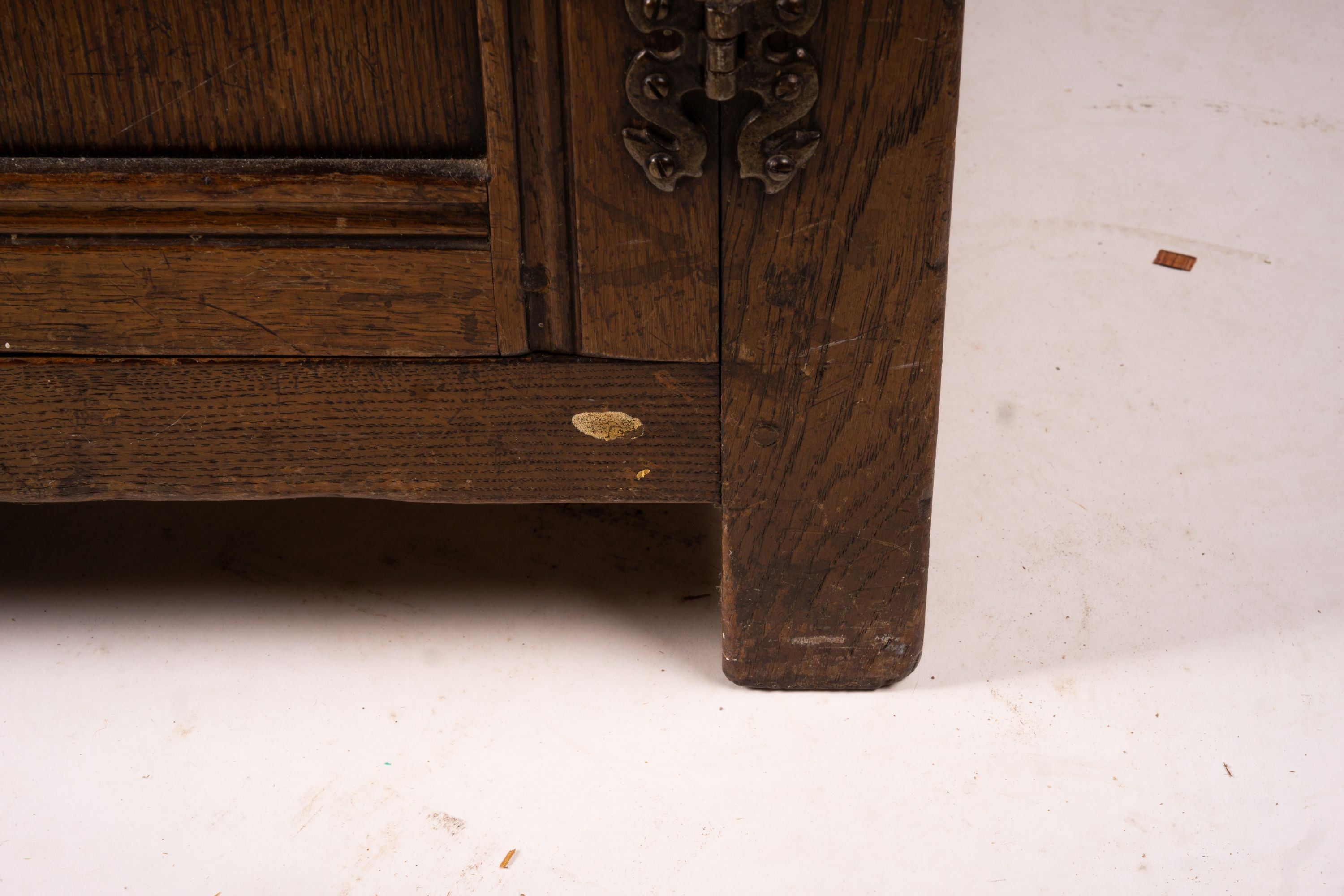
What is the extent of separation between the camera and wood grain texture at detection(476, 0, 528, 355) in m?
0.88

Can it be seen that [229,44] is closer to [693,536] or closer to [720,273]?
[720,273]

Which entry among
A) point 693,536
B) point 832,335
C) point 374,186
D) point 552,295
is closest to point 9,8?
point 374,186

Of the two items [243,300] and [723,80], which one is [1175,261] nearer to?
[723,80]

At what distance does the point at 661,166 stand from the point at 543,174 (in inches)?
3.7

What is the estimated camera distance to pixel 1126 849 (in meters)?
0.94

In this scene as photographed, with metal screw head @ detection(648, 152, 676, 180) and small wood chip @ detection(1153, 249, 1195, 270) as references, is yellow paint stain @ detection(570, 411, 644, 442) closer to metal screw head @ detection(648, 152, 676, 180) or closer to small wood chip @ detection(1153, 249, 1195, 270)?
metal screw head @ detection(648, 152, 676, 180)

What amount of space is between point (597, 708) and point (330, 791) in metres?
0.24

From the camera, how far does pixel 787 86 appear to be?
86 cm

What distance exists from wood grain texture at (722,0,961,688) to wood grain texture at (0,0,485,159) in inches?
9.4

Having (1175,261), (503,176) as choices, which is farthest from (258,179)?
(1175,261)

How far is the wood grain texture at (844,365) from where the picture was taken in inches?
34.8

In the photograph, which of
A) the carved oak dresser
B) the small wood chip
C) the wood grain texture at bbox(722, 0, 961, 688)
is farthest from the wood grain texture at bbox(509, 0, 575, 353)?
the small wood chip

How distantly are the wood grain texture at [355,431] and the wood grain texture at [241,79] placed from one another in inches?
7.0

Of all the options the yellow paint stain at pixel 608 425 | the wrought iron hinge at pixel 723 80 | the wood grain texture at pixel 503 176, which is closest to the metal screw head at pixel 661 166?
the wrought iron hinge at pixel 723 80
